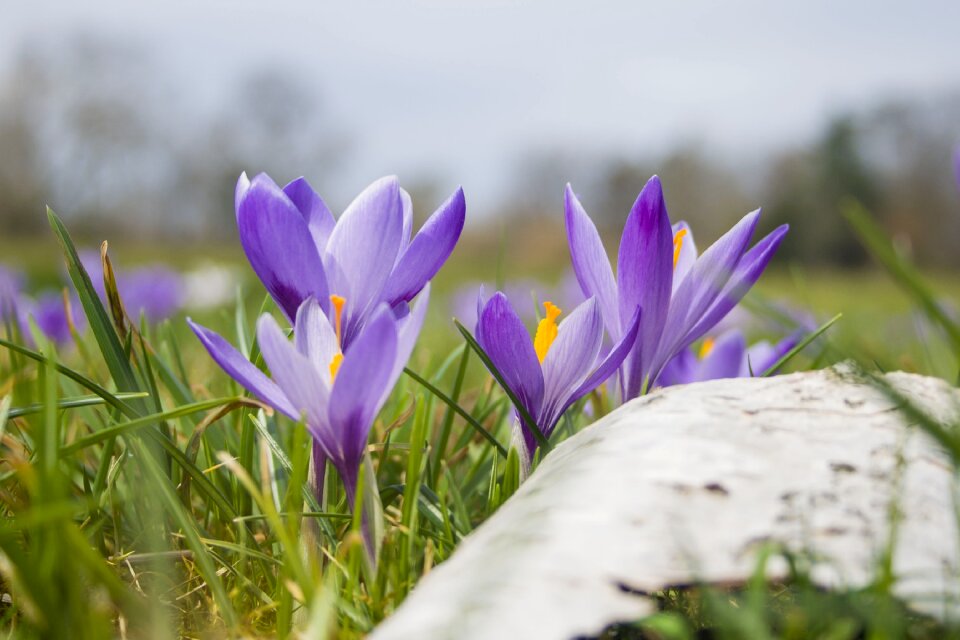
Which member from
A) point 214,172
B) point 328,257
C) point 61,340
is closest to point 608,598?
point 328,257

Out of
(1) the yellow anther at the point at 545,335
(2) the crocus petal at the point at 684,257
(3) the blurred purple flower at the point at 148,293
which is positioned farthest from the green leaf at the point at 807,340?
(3) the blurred purple flower at the point at 148,293

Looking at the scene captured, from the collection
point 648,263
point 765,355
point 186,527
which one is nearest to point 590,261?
point 648,263

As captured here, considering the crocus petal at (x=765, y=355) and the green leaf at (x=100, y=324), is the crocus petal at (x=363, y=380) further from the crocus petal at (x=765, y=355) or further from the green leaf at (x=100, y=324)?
the crocus petal at (x=765, y=355)

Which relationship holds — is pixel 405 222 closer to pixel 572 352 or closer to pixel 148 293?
A: pixel 572 352

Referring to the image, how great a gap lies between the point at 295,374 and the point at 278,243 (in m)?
0.13

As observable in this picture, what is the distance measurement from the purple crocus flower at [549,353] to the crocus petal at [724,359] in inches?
17.1

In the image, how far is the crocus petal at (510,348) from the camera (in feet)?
2.44

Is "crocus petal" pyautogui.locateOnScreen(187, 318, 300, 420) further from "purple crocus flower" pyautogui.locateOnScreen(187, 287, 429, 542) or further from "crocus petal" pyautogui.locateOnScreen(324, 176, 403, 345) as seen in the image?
"crocus petal" pyautogui.locateOnScreen(324, 176, 403, 345)

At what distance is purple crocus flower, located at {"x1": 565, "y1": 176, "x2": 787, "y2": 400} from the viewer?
792mm

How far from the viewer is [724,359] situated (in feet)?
3.98

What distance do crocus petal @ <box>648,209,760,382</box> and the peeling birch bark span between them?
17 cm

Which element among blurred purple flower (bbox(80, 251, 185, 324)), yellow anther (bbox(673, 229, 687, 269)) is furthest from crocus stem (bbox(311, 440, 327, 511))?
blurred purple flower (bbox(80, 251, 185, 324))

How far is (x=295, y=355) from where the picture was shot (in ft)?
2.14

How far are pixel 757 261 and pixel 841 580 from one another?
0.39 metres
